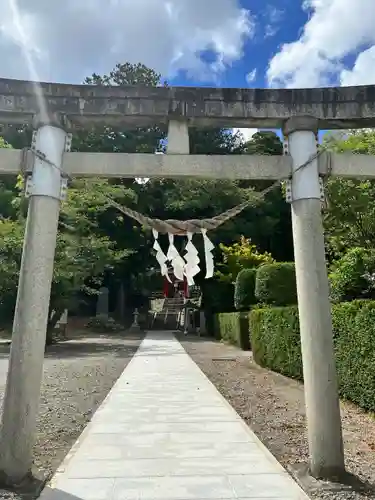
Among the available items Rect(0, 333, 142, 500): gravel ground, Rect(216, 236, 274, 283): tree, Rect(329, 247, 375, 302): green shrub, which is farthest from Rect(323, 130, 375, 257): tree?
Rect(216, 236, 274, 283): tree

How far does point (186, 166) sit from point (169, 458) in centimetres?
283

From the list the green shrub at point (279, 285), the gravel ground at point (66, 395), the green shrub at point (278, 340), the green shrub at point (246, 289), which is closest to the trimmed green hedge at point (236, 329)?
the green shrub at point (246, 289)

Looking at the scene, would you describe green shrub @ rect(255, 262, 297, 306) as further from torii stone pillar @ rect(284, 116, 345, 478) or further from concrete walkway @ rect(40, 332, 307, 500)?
torii stone pillar @ rect(284, 116, 345, 478)

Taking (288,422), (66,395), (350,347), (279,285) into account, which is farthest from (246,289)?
(288,422)

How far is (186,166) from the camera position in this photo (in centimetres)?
400

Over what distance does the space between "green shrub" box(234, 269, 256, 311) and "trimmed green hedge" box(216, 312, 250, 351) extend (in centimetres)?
57

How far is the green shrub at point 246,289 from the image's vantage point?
760 inches

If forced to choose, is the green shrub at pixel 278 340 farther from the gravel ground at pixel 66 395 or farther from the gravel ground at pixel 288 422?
the gravel ground at pixel 66 395

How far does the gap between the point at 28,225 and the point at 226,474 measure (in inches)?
110

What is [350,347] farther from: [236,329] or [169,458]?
[236,329]

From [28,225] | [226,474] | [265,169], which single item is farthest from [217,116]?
[226,474]

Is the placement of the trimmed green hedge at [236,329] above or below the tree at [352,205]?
below

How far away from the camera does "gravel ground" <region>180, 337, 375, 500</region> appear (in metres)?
3.75

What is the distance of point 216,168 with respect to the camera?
4.03 meters
